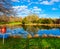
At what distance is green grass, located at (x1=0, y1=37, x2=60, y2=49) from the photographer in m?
9.28

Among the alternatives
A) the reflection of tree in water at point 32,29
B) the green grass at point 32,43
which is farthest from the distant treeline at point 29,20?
the green grass at point 32,43

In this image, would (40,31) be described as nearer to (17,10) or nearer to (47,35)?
(47,35)

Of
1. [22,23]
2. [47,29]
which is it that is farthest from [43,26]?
[22,23]

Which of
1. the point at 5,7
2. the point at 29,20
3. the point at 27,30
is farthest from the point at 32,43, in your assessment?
Answer: the point at 5,7

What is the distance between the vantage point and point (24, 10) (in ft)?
34.8

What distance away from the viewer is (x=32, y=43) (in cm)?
969

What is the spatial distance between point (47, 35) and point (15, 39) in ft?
5.27

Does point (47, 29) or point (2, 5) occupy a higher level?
point (2, 5)

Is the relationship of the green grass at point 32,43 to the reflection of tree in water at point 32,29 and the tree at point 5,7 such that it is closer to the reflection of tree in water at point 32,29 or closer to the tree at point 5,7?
the reflection of tree in water at point 32,29

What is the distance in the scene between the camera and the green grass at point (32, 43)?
30.5 feet

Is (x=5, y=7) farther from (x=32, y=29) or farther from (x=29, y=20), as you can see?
(x=32, y=29)

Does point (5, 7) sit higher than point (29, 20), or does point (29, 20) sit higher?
point (5, 7)

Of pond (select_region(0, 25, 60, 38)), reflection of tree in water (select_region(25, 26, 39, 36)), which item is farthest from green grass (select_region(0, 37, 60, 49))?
reflection of tree in water (select_region(25, 26, 39, 36))

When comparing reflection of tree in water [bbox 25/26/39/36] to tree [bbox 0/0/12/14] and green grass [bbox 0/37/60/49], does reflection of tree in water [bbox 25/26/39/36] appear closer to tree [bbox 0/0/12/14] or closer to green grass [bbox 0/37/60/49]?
green grass [bbox 0/37/60/49]
